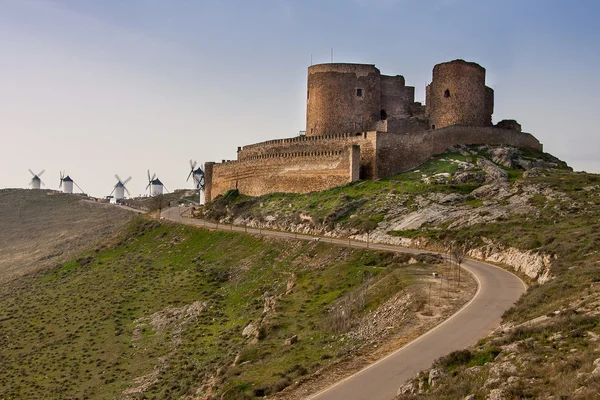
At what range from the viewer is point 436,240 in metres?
36.8

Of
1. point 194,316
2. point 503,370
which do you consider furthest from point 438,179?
point 503,370

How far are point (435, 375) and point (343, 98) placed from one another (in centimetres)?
4649

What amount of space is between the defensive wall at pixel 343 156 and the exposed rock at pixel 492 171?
4.24 metres

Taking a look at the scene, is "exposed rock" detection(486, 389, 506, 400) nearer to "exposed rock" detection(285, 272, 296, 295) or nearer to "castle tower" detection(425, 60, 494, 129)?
"exposed rock" detection(285, 272, 296, 295)

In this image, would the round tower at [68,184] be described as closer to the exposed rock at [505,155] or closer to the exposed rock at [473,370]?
the exposed rock at [505,155]

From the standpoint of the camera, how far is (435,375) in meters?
14.6

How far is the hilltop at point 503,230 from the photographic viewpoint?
13422mm

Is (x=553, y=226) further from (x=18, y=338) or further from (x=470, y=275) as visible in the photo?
(x=18, y=338)

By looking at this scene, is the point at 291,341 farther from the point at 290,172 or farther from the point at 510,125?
the point at 510,125

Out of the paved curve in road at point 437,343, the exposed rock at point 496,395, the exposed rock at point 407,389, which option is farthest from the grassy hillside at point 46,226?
the exposed rock at point 496,395

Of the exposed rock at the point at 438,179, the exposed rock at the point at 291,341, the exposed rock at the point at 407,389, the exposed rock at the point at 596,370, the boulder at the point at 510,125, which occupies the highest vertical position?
the boulder at the point at 510,125

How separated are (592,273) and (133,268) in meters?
37.7

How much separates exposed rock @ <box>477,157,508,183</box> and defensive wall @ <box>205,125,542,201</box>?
424 cm

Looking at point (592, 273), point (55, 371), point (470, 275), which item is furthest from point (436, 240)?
point (55, 371)
